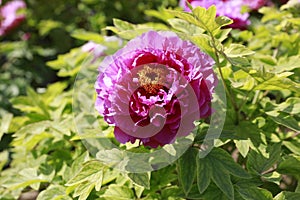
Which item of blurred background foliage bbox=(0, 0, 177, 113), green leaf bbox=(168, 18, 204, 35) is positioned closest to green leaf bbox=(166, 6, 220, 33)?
green leaf bbox=(168, 18, 204, 35)

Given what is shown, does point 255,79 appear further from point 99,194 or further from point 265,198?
point 99,194

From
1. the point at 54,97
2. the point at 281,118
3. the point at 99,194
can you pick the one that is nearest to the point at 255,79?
the point at 281,118

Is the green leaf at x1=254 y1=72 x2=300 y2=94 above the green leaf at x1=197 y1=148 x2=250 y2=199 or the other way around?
above

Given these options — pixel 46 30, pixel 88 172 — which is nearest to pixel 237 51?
pixel 88 172

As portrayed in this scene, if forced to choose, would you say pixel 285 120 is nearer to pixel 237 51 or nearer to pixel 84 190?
pixel 237 51

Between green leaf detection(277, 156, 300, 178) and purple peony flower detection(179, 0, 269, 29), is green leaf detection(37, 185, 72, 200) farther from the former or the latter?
purple peony flower detection(179, 0, 269, 29)
